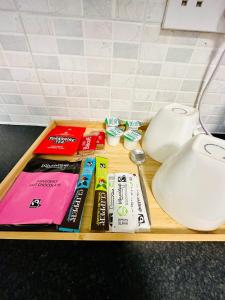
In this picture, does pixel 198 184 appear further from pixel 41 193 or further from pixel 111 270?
pixel 41 193

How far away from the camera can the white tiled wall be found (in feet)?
1.30

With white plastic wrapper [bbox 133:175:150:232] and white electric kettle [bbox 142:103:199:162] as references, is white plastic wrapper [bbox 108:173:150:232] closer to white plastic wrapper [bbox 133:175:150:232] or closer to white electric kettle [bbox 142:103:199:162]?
white plastic wrapper [bbox 133:175:150:232]

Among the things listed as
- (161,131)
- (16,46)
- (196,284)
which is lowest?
(196,284)

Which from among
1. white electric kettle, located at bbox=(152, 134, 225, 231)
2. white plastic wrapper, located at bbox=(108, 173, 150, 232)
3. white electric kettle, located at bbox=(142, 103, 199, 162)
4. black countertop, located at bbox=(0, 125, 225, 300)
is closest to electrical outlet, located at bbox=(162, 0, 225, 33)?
white electric kettle, located at bbox=(142, 103, 199, 162)

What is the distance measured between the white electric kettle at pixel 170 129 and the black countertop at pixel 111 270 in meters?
0.23

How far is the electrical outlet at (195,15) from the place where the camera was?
372 mm

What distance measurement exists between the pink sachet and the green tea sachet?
0.06m

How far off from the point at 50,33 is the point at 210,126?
0.66 meters

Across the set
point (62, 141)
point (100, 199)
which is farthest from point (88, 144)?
point (100, 199)

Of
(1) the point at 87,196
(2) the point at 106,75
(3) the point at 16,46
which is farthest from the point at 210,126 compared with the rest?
(3) the point at 16,46

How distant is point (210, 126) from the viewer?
0.63m

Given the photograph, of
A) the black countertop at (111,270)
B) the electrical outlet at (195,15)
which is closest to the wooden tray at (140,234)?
the black countertop at (111,270)

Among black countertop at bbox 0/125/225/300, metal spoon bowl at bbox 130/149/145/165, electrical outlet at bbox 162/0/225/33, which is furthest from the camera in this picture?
metal spoon bowl at bbox 130/149/145/165

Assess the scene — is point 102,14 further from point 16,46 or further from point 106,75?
point 16,46
